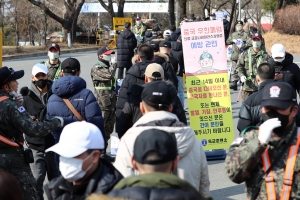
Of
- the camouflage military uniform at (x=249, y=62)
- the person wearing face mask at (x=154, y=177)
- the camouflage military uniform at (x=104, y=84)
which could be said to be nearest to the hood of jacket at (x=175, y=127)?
the person wearing face mask at (x=154, y=177)

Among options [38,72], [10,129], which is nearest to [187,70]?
[38,72]

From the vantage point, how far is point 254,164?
12.9 ft

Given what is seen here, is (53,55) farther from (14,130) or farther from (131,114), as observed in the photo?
(14,130)

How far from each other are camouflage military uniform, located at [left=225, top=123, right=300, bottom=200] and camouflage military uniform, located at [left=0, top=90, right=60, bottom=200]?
101 inches

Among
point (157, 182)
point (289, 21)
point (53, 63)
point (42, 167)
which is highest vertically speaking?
point (289, 21)

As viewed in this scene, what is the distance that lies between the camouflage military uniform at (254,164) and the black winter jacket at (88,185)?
28.6 inches

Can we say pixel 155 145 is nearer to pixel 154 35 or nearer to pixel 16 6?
pixel 154 35

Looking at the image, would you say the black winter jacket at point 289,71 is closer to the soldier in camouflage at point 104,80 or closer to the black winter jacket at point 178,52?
the soldier in camouflage at point 104,80

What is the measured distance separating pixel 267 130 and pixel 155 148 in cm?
93

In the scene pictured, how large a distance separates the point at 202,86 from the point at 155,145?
22.0ft

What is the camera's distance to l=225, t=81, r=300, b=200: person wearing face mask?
13.0 feet

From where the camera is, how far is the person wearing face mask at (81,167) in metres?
3.80

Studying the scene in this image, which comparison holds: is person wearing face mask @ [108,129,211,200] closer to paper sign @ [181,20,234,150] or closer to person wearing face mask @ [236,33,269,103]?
paper sign @ [181,20,234,150]

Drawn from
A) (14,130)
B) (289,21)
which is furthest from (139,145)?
(289,21)
